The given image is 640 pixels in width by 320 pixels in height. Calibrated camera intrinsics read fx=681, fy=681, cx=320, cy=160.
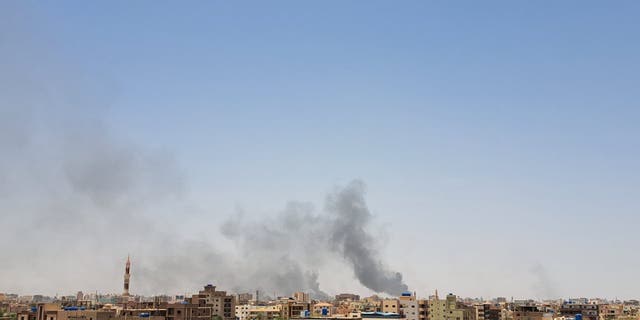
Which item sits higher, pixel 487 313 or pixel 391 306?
pixel 391 306

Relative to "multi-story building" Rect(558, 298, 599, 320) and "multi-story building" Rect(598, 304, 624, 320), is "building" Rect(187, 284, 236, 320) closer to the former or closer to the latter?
"multi-story building" Rect(558, 298, 599, 320)

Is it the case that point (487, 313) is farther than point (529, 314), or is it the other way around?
point (487, 313)

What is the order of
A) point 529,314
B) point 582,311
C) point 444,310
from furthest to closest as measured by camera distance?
point 582,311, point 529,314, point 444,310

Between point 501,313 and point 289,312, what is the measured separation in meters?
60.6

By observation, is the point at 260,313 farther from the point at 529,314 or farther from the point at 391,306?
the point at 529,314

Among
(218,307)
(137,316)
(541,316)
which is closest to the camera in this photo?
(137,316)

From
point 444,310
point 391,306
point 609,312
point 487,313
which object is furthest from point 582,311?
point 391,306

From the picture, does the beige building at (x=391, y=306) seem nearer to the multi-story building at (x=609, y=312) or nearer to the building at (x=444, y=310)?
the building at (x=444, y=310)

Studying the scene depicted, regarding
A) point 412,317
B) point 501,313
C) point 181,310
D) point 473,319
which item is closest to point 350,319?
point 412,317

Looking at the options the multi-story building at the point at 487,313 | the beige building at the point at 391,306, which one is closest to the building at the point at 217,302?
the beige building at the point at 391,306

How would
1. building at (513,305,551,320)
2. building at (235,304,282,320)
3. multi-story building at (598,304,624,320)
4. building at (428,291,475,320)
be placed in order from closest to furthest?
building at (428,291,475,320), building at (513,305,551,320), building at (235,304,282,320), multi-story building at (598,304,624,320)

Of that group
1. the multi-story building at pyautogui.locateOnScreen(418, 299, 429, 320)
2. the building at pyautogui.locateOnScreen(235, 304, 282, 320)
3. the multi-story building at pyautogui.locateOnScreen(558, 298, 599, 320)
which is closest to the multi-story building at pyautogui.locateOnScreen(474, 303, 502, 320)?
the multi-story building at pyautogui.locateOnScreen(558, 298, 599, 320)

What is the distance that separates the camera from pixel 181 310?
412 feet

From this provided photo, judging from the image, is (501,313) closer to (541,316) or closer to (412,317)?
(541,316)
